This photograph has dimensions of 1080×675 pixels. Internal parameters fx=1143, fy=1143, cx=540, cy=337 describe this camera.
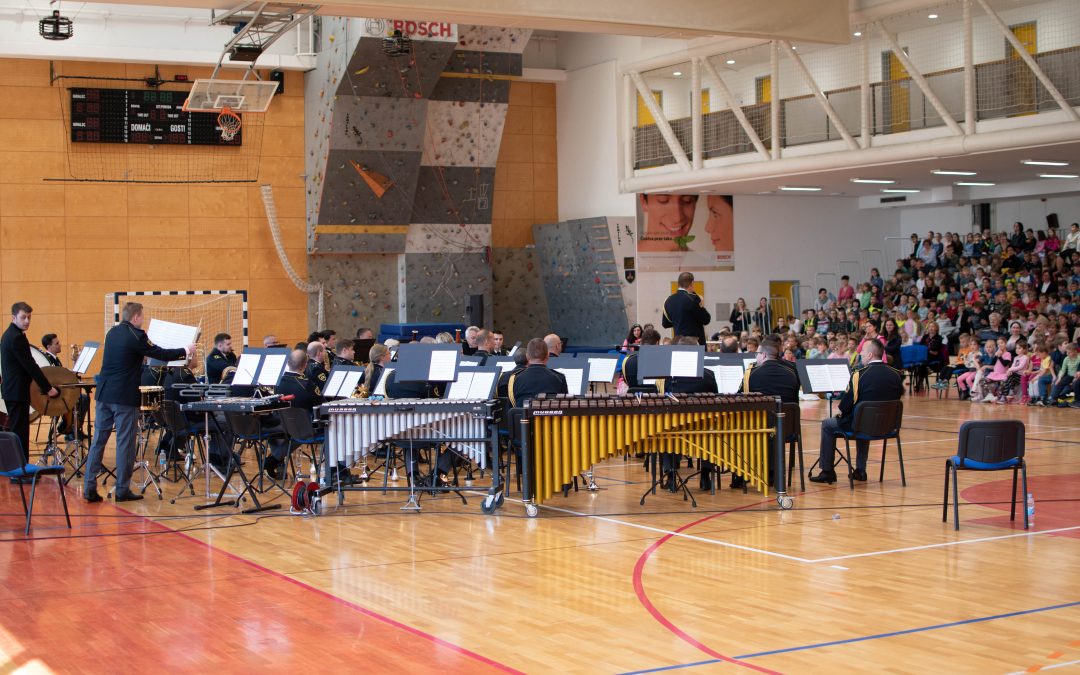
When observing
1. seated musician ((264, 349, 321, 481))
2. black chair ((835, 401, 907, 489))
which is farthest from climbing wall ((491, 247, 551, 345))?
black chair ((835, 401, 907, 489))

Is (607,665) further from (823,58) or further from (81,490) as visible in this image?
(823,58)

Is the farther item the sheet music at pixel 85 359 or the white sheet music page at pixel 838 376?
the sheet music at pixel 85 359

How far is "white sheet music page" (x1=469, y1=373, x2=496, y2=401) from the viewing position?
10.4m

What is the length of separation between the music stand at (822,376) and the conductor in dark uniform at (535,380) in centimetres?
307

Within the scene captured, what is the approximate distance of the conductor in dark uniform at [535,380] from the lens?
1011 cm

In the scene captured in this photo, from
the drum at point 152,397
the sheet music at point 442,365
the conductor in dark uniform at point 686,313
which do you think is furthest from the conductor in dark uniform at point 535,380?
the drum at point 152,397

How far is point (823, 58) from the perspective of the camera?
21.3 metres

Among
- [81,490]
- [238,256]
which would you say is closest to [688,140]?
[238,256]

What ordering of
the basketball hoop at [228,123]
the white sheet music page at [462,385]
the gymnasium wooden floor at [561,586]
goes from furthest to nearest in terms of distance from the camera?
the basketball hoop at [228,123]
the white sheet music page at [462,385]
the gymnasium wooden floor at [561,586]

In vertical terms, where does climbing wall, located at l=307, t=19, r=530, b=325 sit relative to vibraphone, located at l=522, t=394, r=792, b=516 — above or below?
above

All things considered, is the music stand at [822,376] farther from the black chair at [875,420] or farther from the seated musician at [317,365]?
the seated musician at [317,365]

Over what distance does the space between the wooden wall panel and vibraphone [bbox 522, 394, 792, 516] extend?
15.3 metres

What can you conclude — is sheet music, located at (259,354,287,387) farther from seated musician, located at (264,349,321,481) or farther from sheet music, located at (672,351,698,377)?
sheet music, located at (672,351,698,377)

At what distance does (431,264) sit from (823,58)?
29.5 ft
